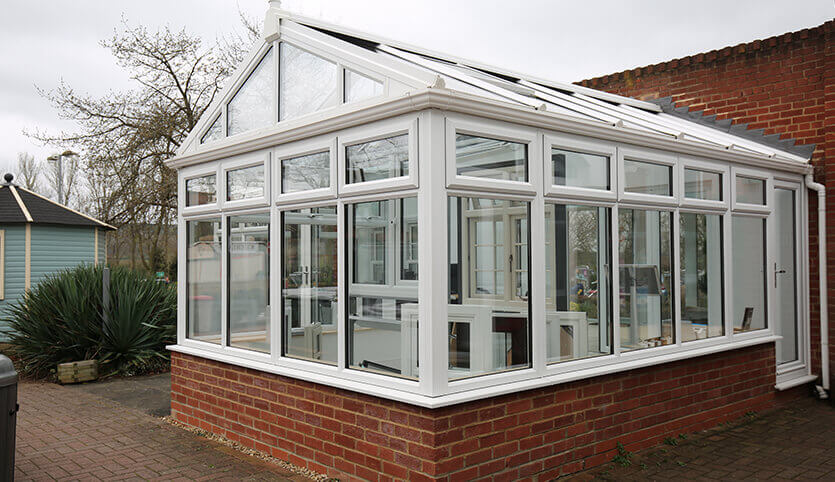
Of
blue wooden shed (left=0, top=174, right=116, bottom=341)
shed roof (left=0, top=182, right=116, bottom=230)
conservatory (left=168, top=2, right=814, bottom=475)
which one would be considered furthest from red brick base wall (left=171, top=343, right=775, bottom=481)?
shed roof (left=0, top=182, right=116, bottom=230)

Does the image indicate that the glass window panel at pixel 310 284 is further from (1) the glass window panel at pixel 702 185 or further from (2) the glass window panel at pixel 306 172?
(1) the glass window panel at pixel 702 185

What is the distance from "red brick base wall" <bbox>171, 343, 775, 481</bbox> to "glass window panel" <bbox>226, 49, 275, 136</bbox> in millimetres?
2041

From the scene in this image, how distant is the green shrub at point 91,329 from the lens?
8977 mm

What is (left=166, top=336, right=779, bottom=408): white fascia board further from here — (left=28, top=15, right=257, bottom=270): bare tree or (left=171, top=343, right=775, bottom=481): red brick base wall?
(left=28, top=15, right=257, bottom=270): bare tree

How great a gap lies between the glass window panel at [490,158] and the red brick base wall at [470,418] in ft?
4.61

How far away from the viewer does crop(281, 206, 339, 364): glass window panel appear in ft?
15.3

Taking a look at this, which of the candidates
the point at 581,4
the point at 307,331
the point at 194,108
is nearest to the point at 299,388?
the point at 307,331

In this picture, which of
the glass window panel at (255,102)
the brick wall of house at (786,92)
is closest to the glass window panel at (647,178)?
the brick wall of house at (786,92)

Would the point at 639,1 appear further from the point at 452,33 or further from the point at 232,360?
the point at 452,33

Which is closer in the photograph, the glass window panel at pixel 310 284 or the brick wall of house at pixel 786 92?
the glass window panel at pixel 310 284

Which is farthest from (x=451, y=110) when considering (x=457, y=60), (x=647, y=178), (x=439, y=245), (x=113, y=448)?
(x=113, y=448)

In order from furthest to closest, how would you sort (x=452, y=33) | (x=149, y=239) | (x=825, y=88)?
(x=452, y=33) → (x=149, y=239) → (x=825, y=88)

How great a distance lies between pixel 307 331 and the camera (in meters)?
4.95

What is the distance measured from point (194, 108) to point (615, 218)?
1272 centimetres
